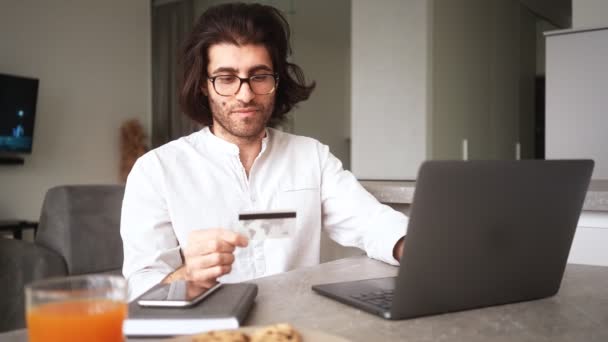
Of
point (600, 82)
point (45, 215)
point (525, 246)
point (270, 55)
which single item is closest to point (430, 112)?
point (600, 82)

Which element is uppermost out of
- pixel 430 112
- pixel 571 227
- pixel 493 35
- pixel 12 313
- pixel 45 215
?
pixel 493 35

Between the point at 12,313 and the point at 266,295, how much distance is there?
1.70 m

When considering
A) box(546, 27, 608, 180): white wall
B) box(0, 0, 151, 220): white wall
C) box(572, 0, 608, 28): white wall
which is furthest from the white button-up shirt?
box(0, 0, 151, 220): white wall

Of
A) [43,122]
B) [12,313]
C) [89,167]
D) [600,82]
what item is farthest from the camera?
[89,167]

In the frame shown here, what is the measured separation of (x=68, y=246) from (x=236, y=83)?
1.13m

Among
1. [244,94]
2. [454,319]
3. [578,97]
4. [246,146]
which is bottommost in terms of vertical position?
[454,319]

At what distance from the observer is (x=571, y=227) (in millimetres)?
846

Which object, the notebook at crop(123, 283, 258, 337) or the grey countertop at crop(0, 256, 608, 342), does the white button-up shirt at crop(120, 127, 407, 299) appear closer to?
the grey countertop at crop(0, 256, 608, 342)


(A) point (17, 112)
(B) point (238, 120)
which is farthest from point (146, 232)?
(A) point (17, 112)

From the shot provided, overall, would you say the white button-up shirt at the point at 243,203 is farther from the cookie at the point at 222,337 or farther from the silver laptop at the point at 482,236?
the cookie at the point at 222,337

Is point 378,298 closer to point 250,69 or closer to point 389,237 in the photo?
point 389,237

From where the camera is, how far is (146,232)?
4.24ft

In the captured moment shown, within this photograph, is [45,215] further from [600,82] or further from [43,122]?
[43,122]

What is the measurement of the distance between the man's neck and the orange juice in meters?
1.03
